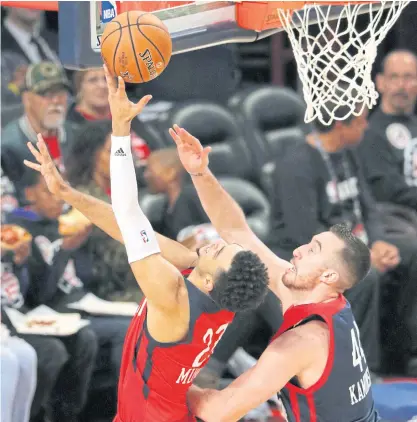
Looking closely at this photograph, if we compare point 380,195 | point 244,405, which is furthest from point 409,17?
point 244,405

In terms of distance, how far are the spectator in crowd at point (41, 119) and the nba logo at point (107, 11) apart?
2014mm

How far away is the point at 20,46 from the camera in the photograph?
6.25 meters

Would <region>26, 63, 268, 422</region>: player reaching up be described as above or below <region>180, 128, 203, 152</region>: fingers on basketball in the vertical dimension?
below

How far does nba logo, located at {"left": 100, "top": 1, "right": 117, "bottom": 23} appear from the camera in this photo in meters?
3.88

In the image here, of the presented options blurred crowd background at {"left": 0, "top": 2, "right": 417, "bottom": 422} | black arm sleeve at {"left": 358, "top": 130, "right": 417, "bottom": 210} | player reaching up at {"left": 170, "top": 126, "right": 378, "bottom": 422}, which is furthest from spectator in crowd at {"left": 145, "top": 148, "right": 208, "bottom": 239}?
player reaching up at {"left": 170, "top": 126, "right": 378, "bottom": 422}

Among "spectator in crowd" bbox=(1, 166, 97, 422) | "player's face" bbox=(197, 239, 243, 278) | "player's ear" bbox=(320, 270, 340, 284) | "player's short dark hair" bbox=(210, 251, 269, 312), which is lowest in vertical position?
"spectator in crowd" bbox=(1, 166, 97, 422)

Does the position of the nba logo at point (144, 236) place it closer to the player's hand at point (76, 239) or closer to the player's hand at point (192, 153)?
the player's hand at point (192, 153)

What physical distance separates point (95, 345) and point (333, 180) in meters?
2.11

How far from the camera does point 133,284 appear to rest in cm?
582

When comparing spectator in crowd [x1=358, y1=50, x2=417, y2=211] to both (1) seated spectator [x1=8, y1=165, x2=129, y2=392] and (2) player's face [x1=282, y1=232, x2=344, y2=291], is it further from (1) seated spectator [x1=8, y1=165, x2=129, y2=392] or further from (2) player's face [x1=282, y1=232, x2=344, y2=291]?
(2) player's face [x1=282, y1=232, x2=344, y2=291]

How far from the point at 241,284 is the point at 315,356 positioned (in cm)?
41

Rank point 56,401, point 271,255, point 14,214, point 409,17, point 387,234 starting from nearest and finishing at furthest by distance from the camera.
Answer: point 271,255
point 56,401
point 14,214
point 387,234
point 409,17

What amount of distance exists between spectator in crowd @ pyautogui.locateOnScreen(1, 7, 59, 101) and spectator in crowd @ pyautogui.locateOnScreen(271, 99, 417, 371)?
205 cm

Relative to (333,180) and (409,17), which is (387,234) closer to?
(333,180)
